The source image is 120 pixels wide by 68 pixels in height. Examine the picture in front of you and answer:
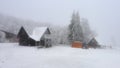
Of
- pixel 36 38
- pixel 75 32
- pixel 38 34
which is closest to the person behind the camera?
pixel 36 38

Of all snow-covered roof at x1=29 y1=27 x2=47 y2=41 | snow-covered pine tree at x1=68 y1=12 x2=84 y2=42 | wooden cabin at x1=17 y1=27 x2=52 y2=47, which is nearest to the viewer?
wooden cabin at x1=17 y1=27 x2=52 y2=47

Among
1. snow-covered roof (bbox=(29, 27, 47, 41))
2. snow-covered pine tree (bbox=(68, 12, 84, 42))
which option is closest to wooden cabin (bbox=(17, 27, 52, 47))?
snow-covered roof (bbox=(29, 27, 47, 41))

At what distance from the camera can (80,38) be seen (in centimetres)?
5297

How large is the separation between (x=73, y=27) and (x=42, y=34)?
45.9 feet

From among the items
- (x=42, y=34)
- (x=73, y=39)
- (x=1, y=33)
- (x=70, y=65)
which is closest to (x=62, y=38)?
(x=73, y=39)

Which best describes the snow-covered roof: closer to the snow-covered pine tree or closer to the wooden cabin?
the wooden cabin

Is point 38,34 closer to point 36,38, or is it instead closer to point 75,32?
point 36,38

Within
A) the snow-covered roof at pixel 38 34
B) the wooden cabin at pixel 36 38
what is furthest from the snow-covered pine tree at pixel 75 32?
the snow-covered roof at pixel 38 34

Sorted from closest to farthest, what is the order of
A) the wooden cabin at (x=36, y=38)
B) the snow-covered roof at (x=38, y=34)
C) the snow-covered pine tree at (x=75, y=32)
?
the wooden cabin at (x=36, y=38) < the snow-covered roof at (x=38, y=34) < the snow-covered pine tree at (x=75, y=32)

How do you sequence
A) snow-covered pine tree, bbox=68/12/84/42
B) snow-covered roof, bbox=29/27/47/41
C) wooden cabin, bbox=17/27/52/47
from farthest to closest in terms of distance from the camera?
snow-covered pine tree, bbox=68/12/84/42
snow-covered roof, bbox=29/27/47/41
wooden cabin, bbox=17/27/52/47

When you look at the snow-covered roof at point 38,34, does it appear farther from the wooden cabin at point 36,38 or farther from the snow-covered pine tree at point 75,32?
the snow-covered pine tree at point 75,32

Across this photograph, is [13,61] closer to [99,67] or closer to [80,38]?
[99,67]

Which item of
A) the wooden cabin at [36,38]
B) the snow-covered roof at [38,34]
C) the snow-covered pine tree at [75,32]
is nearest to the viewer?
the wooden cabin at [36,38]

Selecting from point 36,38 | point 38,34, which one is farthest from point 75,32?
point 36,38
